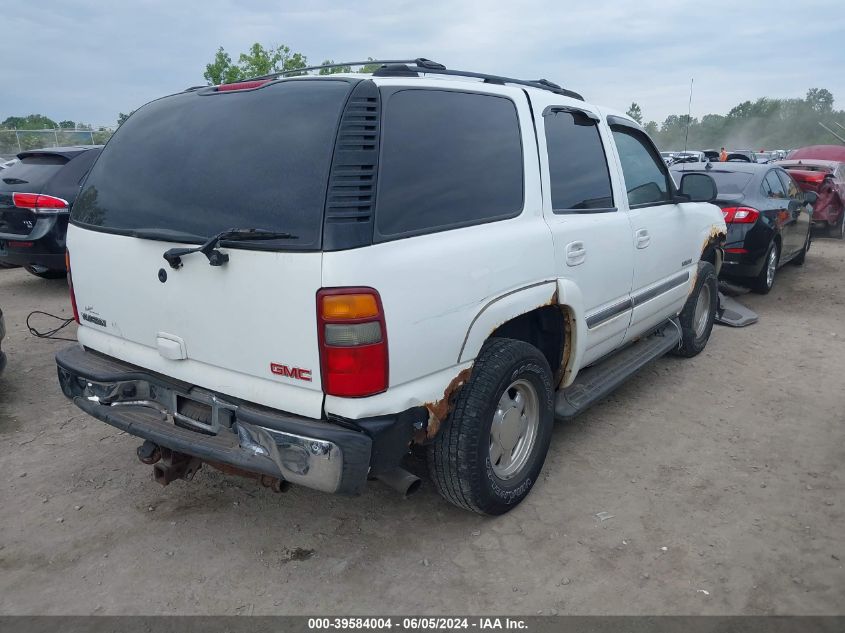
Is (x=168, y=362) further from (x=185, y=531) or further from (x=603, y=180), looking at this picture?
(x=603, y=180)

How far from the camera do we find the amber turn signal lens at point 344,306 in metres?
2.20

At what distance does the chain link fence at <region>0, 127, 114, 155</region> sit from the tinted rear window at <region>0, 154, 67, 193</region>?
1908 cm

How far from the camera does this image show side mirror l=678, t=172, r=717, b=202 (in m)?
4.63

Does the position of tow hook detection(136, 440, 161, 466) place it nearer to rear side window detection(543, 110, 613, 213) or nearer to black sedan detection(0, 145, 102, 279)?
rear side window detection(543, 110, 613, 213)

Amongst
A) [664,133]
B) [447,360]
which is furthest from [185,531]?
[664,133]

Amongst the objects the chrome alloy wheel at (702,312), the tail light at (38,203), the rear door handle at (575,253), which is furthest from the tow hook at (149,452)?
the tail light at (38,203)

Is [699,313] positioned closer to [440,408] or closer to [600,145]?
[600,145]

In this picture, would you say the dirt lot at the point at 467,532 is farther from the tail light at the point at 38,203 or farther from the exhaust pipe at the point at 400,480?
the tail light at the point at 38,203

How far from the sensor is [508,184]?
2990 millimetres

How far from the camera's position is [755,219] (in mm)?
7062

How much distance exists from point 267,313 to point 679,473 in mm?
2527

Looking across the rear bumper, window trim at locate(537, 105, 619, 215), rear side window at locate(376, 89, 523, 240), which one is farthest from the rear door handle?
the rear bumper

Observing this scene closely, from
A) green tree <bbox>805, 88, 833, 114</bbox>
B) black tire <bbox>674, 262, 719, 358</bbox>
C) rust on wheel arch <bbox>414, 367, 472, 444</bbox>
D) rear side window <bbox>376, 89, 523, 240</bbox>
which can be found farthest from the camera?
green tree <bbox>805, 88, 833, 114</bbox>

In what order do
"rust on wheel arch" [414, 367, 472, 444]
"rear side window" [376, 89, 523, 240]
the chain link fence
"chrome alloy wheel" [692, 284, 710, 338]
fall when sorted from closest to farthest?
"rear side window" [376, 89, 523, 240] → "rust on wheel arch" [414, 367, 472, 444] → "chrome alloy wheel" [692, 284, 710, 338] → the chain link fence
